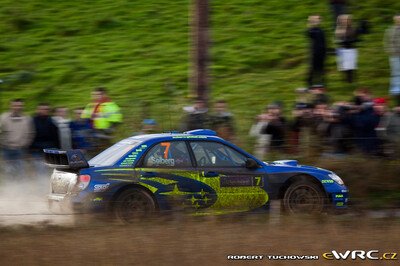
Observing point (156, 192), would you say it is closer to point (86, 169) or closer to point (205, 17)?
point (86, 169)

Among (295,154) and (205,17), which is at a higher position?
(205,17)

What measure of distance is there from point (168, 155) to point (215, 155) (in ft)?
2.34

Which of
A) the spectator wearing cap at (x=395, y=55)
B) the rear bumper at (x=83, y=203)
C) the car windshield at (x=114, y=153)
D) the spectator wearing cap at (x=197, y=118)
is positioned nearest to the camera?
the rear bumper at (x=83, y=203)

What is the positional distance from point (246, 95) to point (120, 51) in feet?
15.8

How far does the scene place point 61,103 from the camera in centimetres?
2189

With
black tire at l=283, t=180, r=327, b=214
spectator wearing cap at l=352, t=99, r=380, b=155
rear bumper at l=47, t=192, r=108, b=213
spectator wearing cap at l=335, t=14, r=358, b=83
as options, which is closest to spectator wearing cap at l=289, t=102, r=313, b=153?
spectator wearing cap at l=352, t=99, r=380, b=155

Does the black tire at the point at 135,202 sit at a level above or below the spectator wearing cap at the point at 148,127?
below

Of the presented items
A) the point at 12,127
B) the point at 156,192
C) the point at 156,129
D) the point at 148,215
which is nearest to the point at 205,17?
the point at 156,129

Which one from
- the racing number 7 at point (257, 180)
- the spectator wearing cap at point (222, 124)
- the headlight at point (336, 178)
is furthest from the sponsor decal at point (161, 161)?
the spectator wearing cap at point (222, 124)

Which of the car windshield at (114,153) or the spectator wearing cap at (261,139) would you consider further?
the spectator wearing cap at (261,139)

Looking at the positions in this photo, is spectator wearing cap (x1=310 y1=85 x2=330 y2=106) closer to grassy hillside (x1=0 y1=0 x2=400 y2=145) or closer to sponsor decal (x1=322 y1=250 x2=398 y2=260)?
grassy hillside (x1=0 y1=0 x2=400 y2=145)

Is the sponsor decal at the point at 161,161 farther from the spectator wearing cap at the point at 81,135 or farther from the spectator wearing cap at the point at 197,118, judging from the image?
the spectator wearing cap at the point at 197,118

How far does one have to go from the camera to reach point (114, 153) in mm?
13328

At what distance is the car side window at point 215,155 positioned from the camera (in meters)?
→ 13.4
